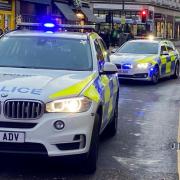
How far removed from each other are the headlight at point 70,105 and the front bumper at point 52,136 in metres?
0.05

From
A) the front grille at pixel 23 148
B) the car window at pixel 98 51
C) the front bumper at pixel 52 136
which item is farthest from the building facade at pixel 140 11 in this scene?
the front grille at pixel 23 148

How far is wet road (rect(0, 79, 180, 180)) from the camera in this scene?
21.6ft

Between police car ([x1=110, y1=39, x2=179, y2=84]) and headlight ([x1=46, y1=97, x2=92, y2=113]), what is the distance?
11.2 meters

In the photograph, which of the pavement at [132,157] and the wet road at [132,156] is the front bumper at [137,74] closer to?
the wet road at [132,156]

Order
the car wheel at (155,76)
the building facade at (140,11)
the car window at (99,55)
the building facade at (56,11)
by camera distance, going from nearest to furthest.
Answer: the car window at (99,55) → the car wheel at (155,76) → the building facade at (56,11) → the building facade at (140,11)

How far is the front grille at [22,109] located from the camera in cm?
605

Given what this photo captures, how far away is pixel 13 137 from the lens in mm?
6047

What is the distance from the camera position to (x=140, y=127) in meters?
9.95

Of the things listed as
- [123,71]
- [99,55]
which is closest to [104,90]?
[99,55]

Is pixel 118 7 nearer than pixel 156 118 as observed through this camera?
No

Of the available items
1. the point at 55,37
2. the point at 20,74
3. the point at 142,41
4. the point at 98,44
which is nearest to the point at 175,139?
the point at 98,44

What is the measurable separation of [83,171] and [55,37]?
2.13m

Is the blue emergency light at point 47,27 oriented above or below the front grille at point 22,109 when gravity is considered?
above

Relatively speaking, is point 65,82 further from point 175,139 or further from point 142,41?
A: point 142,41
